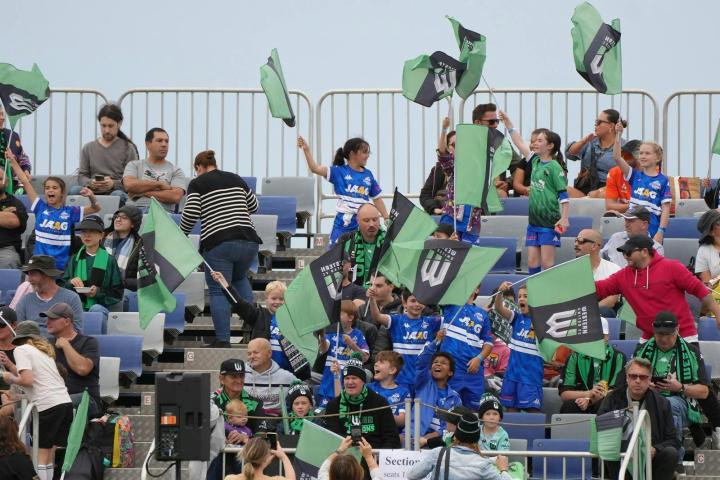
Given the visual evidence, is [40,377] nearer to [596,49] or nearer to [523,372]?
[523,372]

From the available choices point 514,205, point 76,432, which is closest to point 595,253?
point 514,205

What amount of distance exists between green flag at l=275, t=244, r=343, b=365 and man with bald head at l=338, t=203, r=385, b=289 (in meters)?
1.98

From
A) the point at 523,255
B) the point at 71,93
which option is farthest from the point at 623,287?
the point at 71,93

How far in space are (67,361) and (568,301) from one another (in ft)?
12.9

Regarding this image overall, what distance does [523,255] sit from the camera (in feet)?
67.3

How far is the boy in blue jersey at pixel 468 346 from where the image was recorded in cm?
1700

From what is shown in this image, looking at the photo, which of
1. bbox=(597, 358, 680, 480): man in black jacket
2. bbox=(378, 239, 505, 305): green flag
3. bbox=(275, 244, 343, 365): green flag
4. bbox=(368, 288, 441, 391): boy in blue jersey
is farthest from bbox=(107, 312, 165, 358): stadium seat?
bbox=(597, 358, 680, 480): man in black jacket

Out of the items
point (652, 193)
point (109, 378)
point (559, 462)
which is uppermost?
point (652, 193)

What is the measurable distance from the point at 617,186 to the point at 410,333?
4.32 metres

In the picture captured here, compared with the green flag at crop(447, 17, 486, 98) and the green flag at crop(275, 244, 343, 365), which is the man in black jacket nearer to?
the green flag at crop(275, 244, 343, 365)

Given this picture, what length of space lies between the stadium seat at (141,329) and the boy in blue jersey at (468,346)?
2.60 meters

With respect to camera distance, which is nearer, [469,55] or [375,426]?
[375,426]

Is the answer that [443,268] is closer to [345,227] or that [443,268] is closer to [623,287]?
[623,287]

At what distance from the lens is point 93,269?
60.5ft
